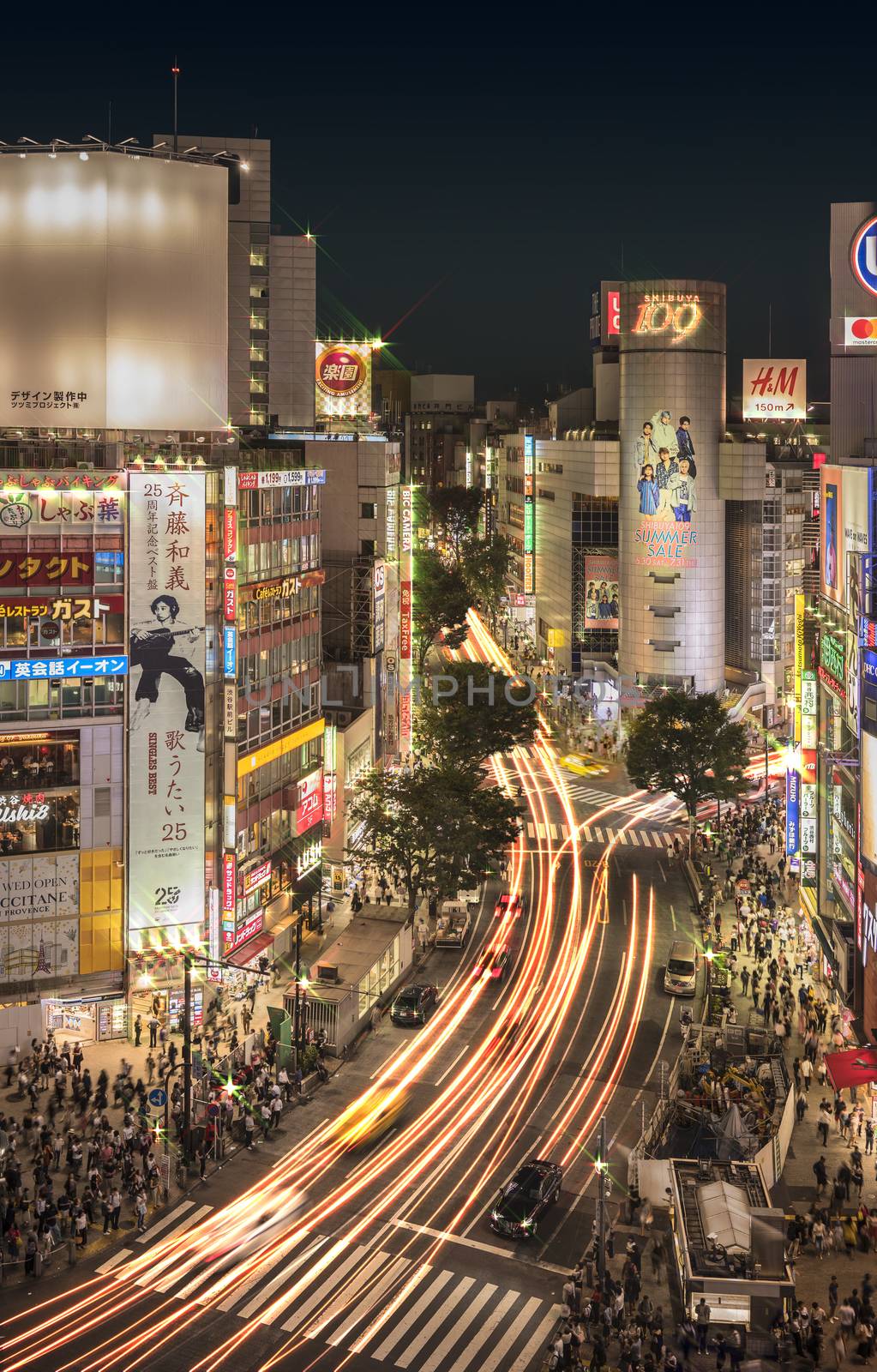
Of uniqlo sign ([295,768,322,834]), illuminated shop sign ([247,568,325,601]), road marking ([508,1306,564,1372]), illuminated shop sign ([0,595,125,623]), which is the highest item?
illuminated shop sign ([247,568,325,601])

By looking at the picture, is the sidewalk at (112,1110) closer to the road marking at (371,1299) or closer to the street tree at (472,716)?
the road marking at (371,1299)

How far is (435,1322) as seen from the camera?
35250mm

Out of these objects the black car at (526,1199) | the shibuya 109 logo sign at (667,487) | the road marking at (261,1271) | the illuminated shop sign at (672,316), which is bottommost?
the road marking at (261,1271)

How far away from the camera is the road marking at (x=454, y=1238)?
38500mm

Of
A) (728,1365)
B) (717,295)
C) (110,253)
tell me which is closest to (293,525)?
(110,253)

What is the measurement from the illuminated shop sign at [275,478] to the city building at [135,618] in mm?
164

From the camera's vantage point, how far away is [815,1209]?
3950cm

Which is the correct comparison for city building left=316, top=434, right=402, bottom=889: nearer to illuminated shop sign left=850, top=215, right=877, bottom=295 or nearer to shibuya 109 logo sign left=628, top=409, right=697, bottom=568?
shibuya 109 logo sign left=628, top=409, right=697, bottom=568

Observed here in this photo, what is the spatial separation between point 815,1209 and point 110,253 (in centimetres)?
4488

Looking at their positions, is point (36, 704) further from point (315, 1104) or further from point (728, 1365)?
point (728, 1365)

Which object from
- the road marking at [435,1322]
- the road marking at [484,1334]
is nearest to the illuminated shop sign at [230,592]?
the road marking at [435,1322]

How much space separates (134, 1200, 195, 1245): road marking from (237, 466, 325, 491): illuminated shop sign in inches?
1078

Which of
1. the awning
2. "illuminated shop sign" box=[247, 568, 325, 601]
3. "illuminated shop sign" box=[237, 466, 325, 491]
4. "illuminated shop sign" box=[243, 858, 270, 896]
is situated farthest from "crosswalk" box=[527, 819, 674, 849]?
the awning

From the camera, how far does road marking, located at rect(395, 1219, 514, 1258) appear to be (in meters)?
38.5
